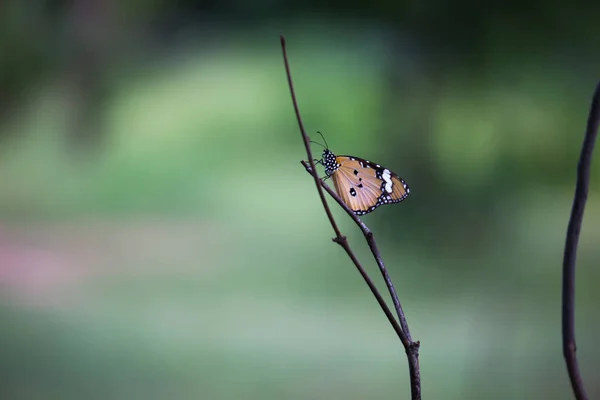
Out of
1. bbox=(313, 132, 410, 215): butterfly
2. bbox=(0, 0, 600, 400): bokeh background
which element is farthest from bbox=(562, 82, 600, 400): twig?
bbox=(0, 0, 600, 400): bokeh background

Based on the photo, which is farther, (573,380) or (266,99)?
(266,99)

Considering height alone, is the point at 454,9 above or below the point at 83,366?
above

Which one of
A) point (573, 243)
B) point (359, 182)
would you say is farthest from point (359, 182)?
point (573, 243)

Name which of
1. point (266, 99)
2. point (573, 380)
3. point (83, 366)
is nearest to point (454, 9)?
point (266, 99)

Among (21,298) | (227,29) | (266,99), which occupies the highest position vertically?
(227,29)

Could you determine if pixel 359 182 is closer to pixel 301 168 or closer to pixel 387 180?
pixel 387 180

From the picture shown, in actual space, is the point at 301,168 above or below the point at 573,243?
above

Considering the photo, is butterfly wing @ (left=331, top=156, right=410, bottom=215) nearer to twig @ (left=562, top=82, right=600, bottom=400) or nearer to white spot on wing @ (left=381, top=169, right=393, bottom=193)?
white spot on wing @ (left=381, top=169, right=393, bottom=193)

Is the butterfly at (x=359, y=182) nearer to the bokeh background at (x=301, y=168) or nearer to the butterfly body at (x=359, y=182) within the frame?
the butterfly body at (x=359, y=182)

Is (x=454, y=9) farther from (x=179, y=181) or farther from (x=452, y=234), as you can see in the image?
(x=179, y=181)
